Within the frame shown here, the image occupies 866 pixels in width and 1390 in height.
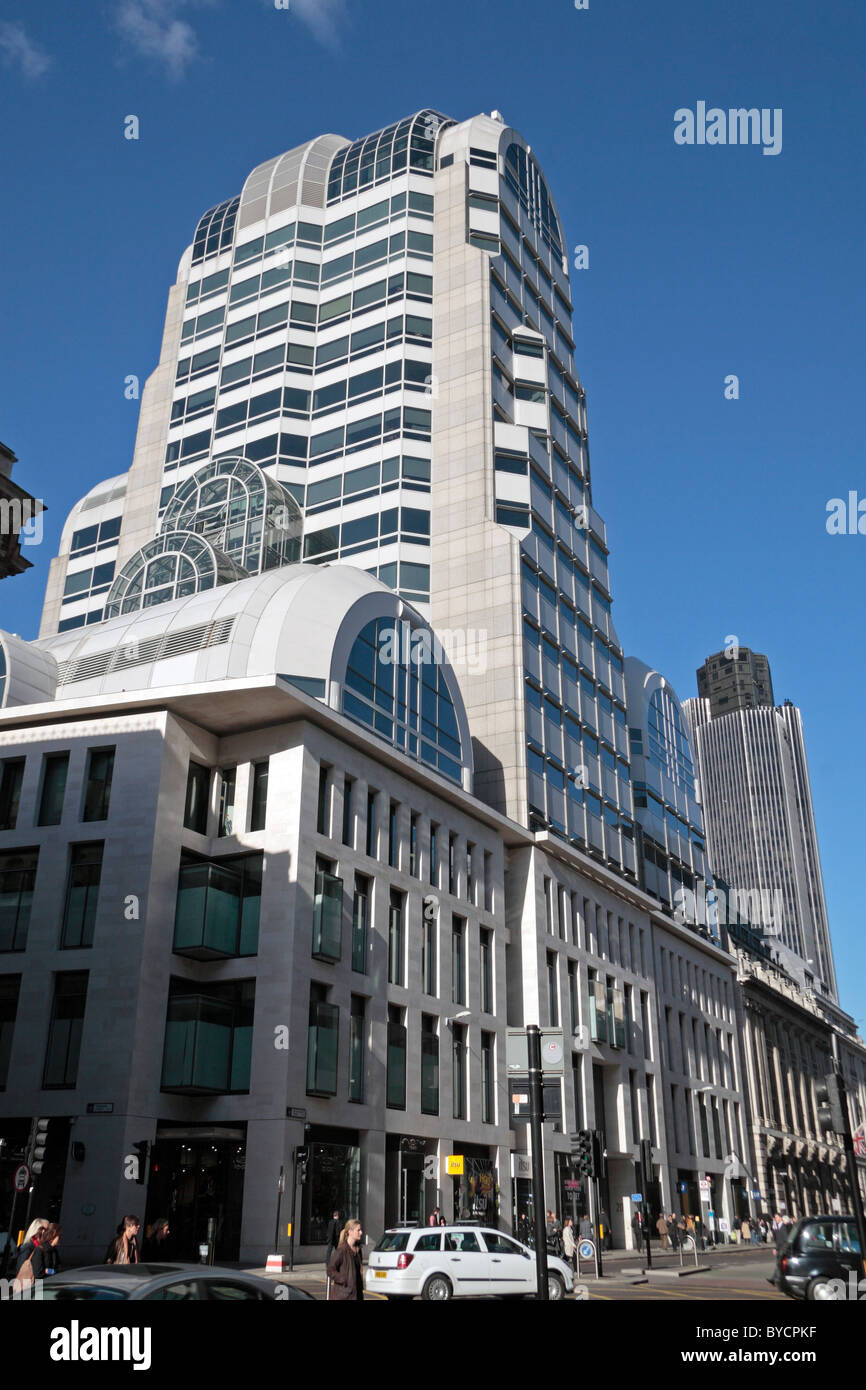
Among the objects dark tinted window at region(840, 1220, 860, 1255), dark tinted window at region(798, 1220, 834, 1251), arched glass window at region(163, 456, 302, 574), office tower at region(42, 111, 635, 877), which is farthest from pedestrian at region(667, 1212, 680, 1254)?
arched glass window at region(163, 456, 302, 574)

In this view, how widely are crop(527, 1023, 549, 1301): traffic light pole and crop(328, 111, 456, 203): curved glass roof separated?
219 feet

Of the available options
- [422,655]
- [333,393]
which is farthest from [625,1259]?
[333,393]

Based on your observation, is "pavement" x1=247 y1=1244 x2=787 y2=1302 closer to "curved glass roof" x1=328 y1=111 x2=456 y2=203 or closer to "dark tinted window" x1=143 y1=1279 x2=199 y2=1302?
"dark tinted window" x1=143 y1=1279 x2=199 y2=1302

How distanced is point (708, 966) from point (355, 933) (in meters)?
42.6

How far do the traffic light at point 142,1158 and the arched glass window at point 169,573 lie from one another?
23849 millimetres

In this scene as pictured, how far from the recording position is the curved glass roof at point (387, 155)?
7200 cm

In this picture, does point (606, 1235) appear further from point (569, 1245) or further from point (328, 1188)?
point (328, 1188)

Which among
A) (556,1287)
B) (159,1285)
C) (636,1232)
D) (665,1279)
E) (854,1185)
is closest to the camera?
(159,1285)

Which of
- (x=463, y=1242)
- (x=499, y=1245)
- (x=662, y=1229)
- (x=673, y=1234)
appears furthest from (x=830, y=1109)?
(x=662, y=1229)

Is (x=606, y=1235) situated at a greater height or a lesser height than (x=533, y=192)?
lesser

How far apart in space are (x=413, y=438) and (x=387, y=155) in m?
23.1

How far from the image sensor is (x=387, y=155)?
239ft

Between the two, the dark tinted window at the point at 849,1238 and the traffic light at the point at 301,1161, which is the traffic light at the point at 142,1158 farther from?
the dark tinted window at the point at 849,1238

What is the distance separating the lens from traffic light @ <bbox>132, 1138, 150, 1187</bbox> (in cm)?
3002
